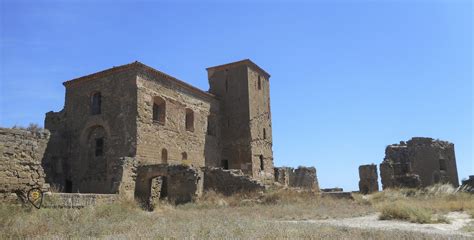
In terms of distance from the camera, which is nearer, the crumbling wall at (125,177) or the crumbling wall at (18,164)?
the crumbling wall at (18,164)

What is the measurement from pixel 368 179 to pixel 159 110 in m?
15.2

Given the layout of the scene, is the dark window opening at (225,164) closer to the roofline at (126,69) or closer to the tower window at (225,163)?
the tower window at (225,163)

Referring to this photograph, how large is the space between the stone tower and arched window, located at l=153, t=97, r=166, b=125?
6.41 metres

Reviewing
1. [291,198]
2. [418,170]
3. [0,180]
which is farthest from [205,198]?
[418,170]

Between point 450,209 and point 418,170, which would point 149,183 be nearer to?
point 450,209

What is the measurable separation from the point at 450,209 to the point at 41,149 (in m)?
20.7

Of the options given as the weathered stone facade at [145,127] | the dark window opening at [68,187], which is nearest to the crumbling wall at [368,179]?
the weathered stone facade at [145,127]

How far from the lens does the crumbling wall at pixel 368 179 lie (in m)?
28.6

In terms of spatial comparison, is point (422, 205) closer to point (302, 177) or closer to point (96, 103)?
point (302, 177)

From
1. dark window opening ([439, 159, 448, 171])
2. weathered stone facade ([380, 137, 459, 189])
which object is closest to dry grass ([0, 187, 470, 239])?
weathered stone facade ([380, 137, 459, 189])

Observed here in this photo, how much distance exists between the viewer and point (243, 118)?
29594mm

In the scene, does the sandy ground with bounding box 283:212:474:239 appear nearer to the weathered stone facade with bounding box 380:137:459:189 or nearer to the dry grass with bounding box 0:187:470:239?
the dry grass with bounding box 0:187:470:239

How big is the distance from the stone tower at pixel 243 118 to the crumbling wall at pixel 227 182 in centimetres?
539

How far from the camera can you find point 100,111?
2447cm
